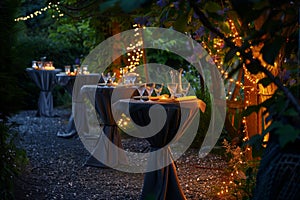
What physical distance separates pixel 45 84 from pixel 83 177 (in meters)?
5.07

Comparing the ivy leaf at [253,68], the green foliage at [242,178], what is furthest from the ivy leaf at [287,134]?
the green foliage at [242,178]

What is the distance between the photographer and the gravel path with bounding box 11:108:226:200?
435cm

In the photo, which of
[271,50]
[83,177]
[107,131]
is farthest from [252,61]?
[107,131]

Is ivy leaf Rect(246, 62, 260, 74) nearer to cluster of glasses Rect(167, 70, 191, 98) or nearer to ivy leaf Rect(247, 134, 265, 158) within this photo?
ivy leaf Rect(247, 134, 265, 158)

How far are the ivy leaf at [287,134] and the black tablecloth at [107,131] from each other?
158 inches

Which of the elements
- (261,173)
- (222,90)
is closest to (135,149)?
(222,90)

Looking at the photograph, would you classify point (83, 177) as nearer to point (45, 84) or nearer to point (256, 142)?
point (256, 142)

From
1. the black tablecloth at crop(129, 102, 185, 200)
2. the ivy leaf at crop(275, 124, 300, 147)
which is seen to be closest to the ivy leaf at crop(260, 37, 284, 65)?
the ivy leaf at crop(275, 124, 300, 147)

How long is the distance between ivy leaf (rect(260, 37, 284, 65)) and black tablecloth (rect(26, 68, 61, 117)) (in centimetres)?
832

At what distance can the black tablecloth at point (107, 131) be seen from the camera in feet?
17.7

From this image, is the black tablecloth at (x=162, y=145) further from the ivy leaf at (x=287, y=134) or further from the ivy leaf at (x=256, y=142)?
the ivy leaf at (x=287, y=134)

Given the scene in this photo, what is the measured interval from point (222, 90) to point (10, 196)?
9.96ft

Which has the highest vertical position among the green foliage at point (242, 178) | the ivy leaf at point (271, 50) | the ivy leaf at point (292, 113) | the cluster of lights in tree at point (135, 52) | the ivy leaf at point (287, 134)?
the cluster of lights in tree at point (135, 52)

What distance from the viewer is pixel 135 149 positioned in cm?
652
